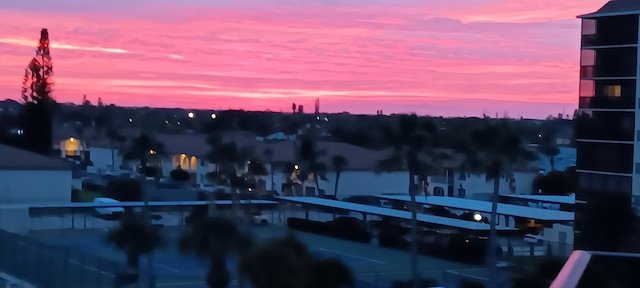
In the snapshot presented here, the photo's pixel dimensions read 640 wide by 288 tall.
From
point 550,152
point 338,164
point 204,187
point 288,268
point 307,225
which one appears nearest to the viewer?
point 288,268

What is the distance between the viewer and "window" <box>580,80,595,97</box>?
2917cm

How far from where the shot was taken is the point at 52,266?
51.8 ft

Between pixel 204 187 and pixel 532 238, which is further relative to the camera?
pixel 204 187

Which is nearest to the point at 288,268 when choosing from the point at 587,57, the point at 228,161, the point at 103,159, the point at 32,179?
the point at 587,57

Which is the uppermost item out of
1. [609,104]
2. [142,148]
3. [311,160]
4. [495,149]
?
[609,104]

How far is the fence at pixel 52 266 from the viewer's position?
50.2 ft

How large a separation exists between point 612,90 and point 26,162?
21.5 metres

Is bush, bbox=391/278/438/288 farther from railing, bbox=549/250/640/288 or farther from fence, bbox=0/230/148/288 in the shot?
A: railing, bbox=549/250/640/288

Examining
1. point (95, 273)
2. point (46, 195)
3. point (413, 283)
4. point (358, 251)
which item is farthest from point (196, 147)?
point (95, 273)

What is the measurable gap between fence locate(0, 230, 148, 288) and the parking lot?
4.13 metres

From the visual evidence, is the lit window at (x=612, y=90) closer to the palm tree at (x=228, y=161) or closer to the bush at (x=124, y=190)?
the palm tree at (x=228, y=161)

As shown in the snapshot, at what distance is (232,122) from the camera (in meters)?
91.4

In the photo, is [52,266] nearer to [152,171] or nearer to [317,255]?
[317,255]

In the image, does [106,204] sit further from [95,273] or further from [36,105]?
[36,105]
